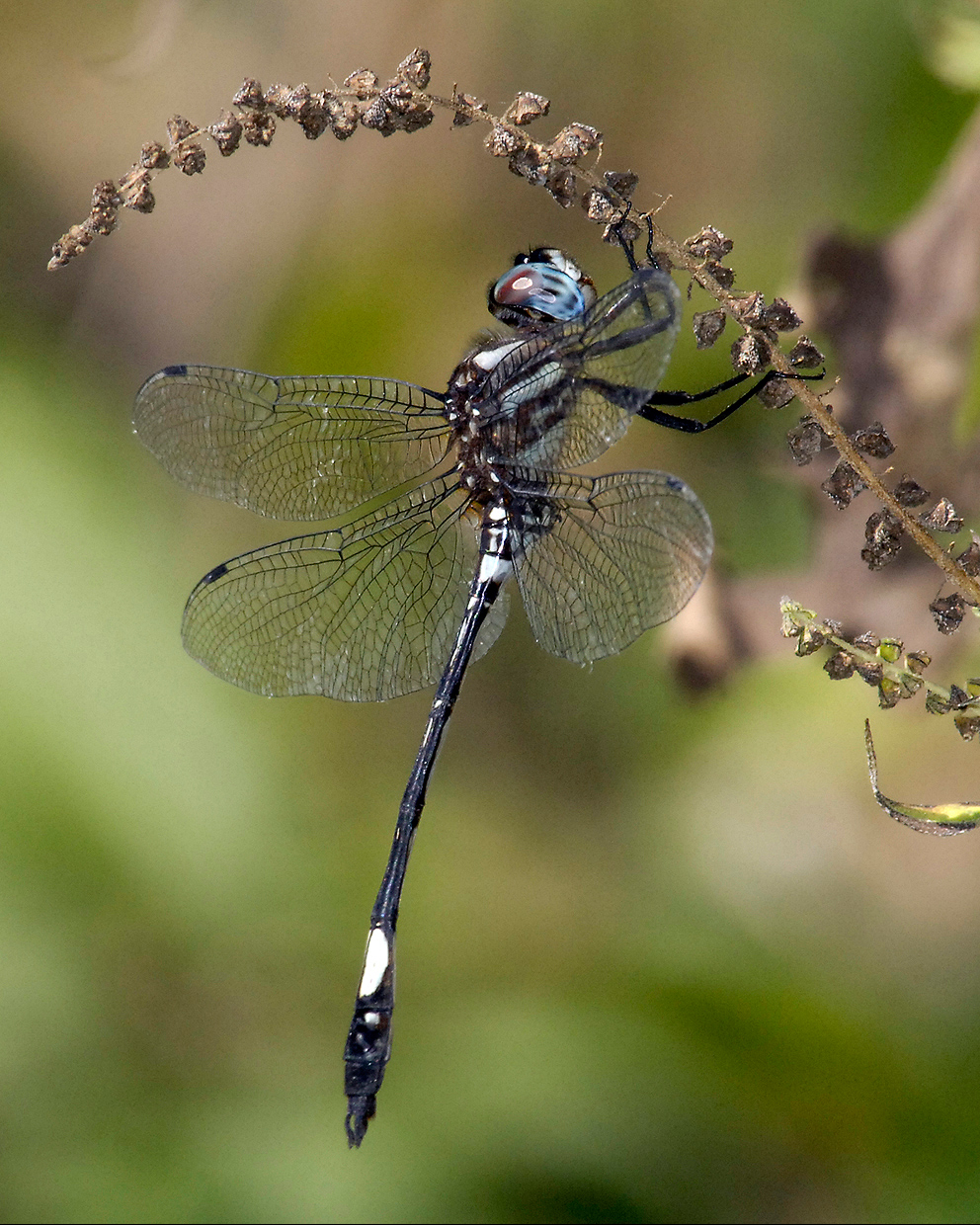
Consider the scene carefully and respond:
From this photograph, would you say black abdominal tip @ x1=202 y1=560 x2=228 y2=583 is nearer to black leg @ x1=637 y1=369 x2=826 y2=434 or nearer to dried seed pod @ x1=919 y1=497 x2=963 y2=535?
black leg @ x1=637 y1=369 x2=826 y2=434

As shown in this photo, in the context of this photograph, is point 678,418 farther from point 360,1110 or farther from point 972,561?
point 360,1110

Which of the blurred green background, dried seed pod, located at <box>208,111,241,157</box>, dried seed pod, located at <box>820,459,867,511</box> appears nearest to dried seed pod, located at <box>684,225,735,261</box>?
dried seed pod, located at <box>820,459,867,511</box>

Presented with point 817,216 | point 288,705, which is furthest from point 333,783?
point 817,216

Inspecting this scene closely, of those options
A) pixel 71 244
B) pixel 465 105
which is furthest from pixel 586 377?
pixel 71 244

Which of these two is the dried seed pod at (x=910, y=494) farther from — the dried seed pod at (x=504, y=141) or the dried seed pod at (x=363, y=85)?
the dried seed pod at (x=363, y=85)

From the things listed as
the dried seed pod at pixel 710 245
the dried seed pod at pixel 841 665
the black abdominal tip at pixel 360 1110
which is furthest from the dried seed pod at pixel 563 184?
the black abdominal tip at pixel 360 1110

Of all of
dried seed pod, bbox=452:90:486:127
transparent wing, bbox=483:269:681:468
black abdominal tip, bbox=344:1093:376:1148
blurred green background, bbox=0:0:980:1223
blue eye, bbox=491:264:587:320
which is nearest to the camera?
dried seed pod, bbox=452:90:486:127
